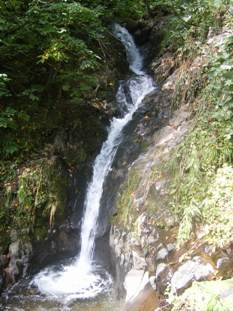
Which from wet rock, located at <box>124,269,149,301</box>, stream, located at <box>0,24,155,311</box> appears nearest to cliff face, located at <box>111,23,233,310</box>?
wet rock, located at <box>124,269,149,301</box>

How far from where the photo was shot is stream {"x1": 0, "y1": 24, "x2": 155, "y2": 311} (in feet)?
18.1

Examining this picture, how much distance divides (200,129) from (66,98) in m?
3.32

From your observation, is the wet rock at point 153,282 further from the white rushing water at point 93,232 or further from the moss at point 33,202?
the moss at point 33,202

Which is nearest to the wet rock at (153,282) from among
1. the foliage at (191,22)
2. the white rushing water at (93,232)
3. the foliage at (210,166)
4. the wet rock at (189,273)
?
the wet rock at (189,273)

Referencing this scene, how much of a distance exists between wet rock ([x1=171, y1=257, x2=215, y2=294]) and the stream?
1.45 meters

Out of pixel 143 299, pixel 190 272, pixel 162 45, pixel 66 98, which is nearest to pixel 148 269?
pixel 143 299

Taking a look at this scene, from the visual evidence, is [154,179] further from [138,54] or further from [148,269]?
[138,54]

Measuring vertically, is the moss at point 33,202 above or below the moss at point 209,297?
above

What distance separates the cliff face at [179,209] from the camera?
4.11m

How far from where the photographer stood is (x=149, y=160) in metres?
6.30

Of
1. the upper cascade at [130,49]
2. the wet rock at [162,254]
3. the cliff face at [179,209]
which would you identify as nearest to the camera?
the cliff face at [179,209]

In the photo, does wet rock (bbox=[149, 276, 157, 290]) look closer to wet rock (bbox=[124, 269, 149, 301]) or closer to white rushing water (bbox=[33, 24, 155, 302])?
wet rock (bbox=[124, 269, 149, 301])

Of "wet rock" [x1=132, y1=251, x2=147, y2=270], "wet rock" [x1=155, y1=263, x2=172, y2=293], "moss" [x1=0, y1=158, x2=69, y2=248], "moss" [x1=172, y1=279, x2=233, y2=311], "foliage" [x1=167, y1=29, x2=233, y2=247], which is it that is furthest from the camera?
"moss" [x1=0, y1=158, x2=69, y2=248]

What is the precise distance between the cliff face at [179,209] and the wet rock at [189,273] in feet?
0.04
